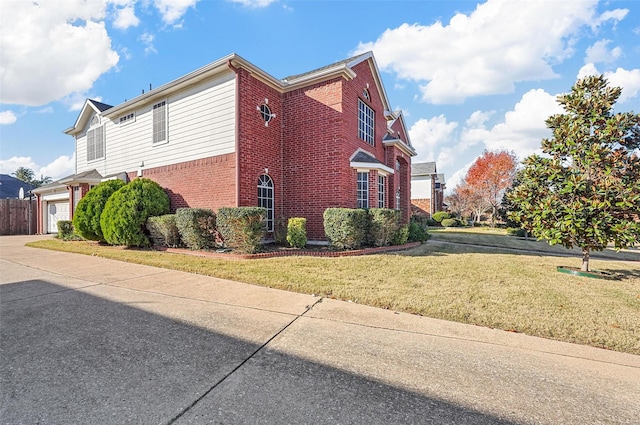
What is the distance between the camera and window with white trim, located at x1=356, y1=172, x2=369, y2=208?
12.0m

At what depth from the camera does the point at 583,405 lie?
7.82 feet

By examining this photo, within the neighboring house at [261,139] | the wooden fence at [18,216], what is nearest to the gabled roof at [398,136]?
the neighboring house at [261,139]

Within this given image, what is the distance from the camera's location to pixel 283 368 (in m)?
2.80

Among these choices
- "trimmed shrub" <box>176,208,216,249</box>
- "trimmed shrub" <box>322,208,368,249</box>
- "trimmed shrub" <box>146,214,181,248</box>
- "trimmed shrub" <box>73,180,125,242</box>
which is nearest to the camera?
"trimmed shrub" <box>322,208,368,249</box>

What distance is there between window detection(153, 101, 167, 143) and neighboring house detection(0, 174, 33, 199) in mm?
45515

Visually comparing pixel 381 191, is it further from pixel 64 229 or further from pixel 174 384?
pixel 64 229

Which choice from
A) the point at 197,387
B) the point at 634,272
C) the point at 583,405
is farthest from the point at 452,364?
the point at 634,272

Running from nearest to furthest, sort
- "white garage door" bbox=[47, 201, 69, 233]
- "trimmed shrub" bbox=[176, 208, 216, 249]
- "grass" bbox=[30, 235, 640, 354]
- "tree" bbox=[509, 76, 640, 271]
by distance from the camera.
A: "grass" bbox=[30, 235, 640, 354]
"tree" bbox=[509, 76, 640, 271]
"trimmed shrub" bbox=[176, 208, 216, 249]
"white garage door" bbox=[47, 201, 69, 233]

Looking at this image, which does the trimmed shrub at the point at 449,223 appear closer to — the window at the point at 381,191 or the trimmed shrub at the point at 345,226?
the window at the point at 381,191

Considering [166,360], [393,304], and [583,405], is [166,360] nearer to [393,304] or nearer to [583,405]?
[393,304]

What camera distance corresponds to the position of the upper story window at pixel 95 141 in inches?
627

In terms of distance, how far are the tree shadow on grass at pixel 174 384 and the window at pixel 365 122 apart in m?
11.2

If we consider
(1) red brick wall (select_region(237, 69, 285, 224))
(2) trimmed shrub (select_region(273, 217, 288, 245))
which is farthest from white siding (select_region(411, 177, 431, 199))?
(2) trimmed shrub (select_region(273, 217, 288, 245))

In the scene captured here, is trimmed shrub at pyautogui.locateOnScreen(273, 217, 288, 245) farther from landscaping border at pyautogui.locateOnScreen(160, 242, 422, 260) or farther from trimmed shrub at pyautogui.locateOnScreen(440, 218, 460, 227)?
trimmed shrub at pyautogui.locateOnScreen(440, 218, 460, 227)
